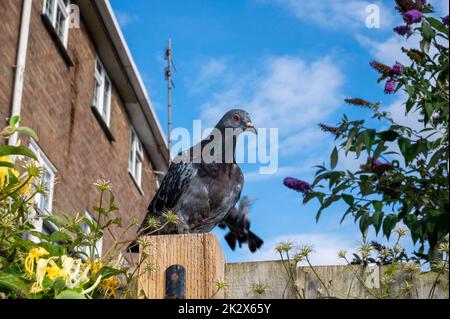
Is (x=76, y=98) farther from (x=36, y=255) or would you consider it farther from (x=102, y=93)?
(x=36, y=255)

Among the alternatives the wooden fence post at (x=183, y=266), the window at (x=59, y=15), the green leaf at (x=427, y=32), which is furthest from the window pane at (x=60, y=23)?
the wooden fence post at (x=183, y=266)

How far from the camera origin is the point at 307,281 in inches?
95.9

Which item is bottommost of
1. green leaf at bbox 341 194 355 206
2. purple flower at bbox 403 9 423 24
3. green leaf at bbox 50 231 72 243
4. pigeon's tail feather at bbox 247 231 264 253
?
green leaf at bbox 50 231 72 243

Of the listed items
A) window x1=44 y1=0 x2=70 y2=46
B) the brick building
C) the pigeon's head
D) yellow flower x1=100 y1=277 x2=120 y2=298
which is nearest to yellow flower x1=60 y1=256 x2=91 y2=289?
yellow flower x1=100 y1=277 x2=120 y2=298

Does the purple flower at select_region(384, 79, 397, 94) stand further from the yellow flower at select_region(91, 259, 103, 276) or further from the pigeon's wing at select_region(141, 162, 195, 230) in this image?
the yellow flower at select_region(91, 259, 103, 276)

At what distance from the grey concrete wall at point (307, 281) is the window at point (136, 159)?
41.5 feet

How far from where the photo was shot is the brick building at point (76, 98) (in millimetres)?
8805

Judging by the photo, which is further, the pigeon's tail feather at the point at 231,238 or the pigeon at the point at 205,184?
the pigeon's tail feather at the point at 231,238

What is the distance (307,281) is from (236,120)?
235cm

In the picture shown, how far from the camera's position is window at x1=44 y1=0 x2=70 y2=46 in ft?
34.9

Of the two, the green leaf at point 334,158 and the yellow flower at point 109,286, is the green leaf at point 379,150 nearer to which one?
the green leaf at point 334,158

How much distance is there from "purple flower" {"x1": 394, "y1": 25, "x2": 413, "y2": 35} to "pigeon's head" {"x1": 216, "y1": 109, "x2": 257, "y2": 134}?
4.86ft
